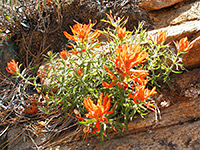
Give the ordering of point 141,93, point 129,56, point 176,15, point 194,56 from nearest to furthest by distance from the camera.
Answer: point 129,56 < point 141,93 < point 194,56 < point 176,15

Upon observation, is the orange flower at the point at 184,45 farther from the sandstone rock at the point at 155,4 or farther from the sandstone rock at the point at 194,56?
the sandstone rock at the point at 155,4

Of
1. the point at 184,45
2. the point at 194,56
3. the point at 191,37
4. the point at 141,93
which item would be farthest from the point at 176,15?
the point at 141,93

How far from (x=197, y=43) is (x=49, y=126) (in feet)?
6.37

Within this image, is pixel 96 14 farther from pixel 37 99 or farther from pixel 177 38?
pixel 37 99

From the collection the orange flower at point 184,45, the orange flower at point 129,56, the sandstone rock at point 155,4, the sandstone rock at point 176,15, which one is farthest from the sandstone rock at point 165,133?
the sandstone rock at point 155,4

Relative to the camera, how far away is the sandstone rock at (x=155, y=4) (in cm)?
251

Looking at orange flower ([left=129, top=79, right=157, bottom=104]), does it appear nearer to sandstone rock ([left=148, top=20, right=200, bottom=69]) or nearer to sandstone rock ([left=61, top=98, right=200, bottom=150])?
sandstone rock ([left=61, top=98, right=200, bottom=150])

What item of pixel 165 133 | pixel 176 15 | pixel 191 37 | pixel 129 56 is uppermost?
pixel 176 15

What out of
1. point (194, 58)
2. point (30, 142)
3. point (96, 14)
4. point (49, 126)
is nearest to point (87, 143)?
point (49, 126)

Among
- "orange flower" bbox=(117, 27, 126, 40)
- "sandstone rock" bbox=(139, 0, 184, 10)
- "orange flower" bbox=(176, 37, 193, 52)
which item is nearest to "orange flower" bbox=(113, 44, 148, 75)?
"orange flower" bbox=(117, 27, 126, 40)

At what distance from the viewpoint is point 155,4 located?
8.32ft

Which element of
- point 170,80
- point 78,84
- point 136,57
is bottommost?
point 170,80

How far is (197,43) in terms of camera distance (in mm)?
1901

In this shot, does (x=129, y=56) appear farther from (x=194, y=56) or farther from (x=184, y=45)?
(x=194, y=56)
